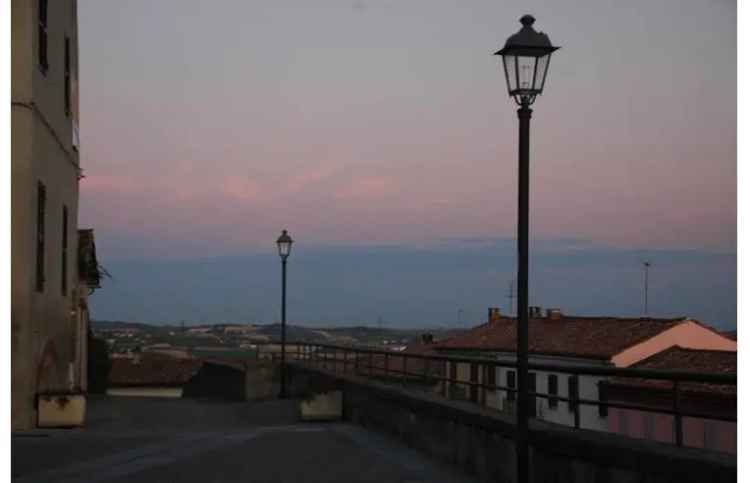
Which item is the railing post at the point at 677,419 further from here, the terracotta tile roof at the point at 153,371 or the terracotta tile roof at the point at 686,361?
the terracotta tile roof at the point at 153,371

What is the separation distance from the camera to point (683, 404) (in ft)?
89.5

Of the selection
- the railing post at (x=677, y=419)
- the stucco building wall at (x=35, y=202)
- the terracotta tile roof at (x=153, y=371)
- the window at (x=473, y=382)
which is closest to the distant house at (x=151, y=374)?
the terracotta tile roof at (x=153, y=371)

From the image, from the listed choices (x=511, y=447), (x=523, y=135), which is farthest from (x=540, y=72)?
(x=511, y=447)

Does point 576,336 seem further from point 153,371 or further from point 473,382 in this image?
point 473,382

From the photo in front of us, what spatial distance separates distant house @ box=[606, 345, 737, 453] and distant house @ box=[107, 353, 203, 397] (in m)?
23.9

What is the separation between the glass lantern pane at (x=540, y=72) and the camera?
8594mm

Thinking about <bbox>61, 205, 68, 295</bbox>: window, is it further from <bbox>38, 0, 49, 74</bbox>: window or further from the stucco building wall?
<bbox>38, 0, 49, 74</bbox>: window

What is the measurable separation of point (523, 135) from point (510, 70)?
1.83 feet

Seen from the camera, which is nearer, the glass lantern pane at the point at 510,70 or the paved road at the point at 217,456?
the glass lantern pane at the point at 510,70

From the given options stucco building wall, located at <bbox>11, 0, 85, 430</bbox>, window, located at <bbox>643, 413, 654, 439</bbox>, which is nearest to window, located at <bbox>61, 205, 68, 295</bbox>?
stucco building wall, located at <bbox>11, 0, 85, 430</bbox>

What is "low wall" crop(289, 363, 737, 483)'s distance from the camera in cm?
767

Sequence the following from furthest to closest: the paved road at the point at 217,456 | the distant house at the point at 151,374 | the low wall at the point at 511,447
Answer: the distant house at the point at 151,374, the paved road at the point at 217,456, the low wall at the point at 511,447

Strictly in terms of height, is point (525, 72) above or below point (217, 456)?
above
